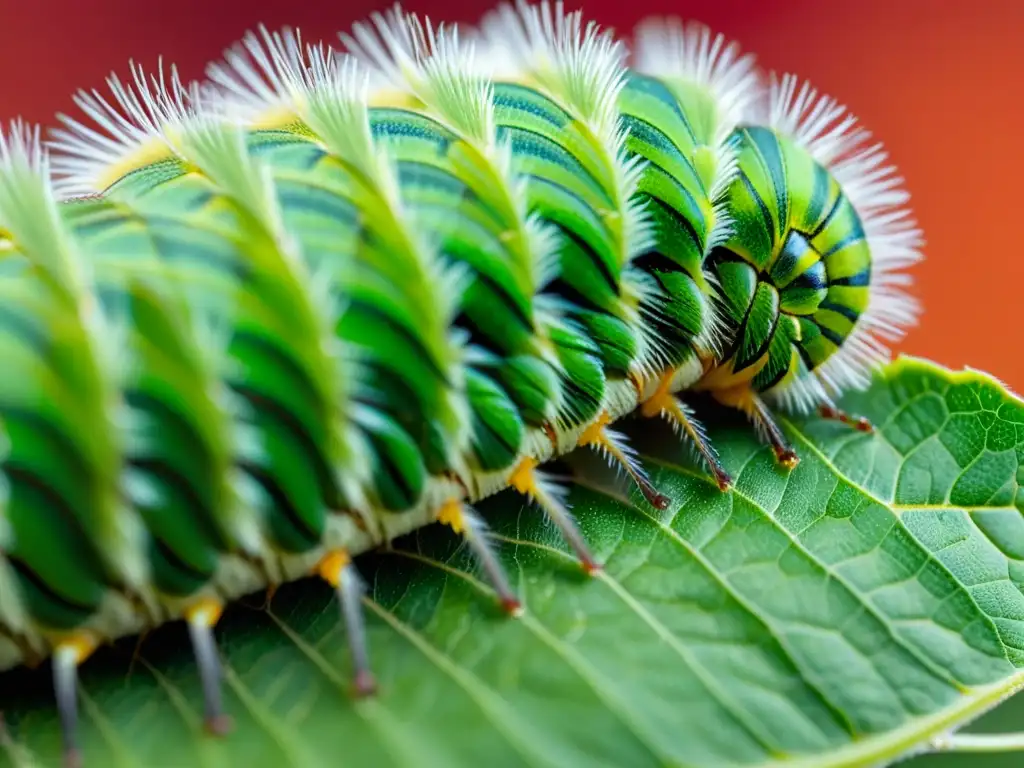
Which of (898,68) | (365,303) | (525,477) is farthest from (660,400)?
(898,68)

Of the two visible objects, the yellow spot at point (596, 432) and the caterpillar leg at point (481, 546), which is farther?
the yellow spot at point (596, 432)

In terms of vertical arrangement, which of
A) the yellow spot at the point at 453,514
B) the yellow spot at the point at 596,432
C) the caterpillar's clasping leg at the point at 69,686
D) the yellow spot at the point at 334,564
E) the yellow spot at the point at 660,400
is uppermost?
the yellow spot at the point at 660,400

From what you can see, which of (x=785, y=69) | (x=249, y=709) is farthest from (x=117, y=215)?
(x=785, y=69)

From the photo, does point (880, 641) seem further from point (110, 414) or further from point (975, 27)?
point (975, 27)

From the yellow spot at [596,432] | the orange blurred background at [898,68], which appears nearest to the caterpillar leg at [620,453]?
the yellow spot at [596,432]

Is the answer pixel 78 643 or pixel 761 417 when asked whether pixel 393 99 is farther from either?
pixel 78 643

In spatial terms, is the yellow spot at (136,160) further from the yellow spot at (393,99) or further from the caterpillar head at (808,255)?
the caterpillar head at (808,255)
